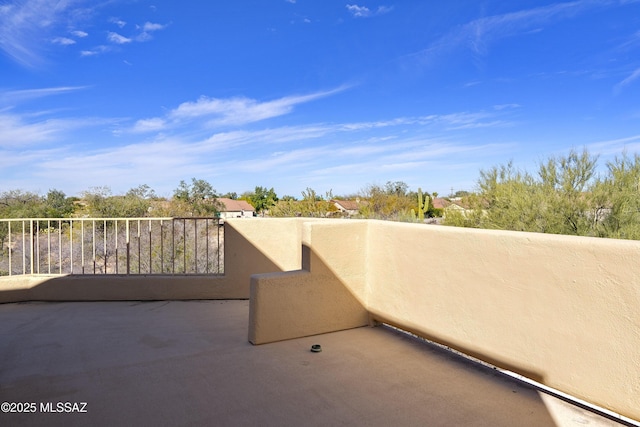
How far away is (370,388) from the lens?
2.86 m

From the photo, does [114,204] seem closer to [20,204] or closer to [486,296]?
[20,204]

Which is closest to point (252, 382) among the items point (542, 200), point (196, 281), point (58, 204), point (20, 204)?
point (196, 281)

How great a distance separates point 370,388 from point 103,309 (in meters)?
4.43

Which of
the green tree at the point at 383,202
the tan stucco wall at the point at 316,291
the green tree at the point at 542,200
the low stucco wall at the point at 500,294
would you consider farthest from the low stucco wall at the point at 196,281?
the green tree at the point at 383,202

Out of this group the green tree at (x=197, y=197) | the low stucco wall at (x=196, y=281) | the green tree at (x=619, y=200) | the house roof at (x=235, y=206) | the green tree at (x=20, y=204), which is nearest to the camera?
the low stucco wall at (x=196, y=281)

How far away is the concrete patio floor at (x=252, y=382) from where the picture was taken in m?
2.44

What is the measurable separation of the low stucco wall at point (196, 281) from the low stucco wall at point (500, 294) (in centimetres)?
194

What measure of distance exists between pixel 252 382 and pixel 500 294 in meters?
1.97

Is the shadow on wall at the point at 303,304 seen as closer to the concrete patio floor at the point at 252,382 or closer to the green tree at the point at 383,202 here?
the concrete patio floor at the point at 252,382

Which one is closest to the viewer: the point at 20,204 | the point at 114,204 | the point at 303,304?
the point at 303,304

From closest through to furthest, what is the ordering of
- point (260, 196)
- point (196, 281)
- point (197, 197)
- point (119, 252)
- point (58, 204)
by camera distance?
point (196, 281) < point (119, 252) < point (58, 204) < point (197, 197) < point (260, 196)

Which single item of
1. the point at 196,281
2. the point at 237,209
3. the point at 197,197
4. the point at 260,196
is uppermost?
the point at 260,196

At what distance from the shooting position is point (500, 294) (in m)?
2.88

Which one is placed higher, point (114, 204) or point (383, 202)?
point (383, 202)
